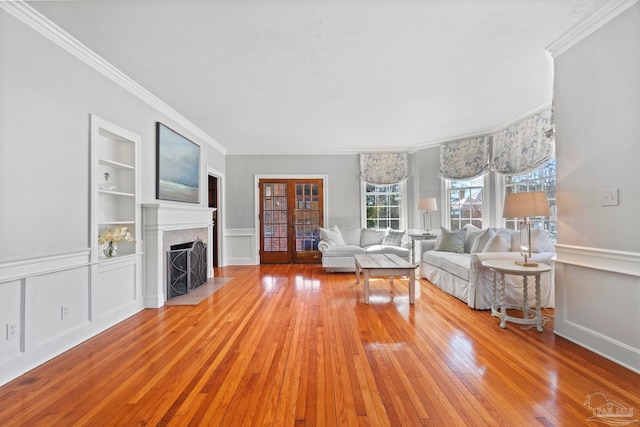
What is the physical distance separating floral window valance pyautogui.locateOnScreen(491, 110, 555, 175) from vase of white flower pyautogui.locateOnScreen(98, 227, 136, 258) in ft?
17.3

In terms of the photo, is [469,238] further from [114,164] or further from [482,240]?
[114,164]

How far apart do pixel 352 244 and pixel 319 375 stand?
4278 millimetres

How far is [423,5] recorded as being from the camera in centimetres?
205

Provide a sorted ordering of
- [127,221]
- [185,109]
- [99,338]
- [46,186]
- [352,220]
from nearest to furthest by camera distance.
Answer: [46,186], [99,338], [127,221], [185,109], [352,220]

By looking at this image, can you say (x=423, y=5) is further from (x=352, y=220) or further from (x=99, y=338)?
(x=352, y=220)

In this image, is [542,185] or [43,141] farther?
[542,185]

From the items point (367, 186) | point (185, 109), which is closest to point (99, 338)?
point (185, 109)

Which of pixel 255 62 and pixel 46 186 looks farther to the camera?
pixel 255 62

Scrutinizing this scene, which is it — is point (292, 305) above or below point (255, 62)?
below

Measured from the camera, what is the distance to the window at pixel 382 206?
658 cm

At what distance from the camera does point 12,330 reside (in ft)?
6.50

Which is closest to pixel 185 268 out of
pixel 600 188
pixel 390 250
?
pixel 390 250

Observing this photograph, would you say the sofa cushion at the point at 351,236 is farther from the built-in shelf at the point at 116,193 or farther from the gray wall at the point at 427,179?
the built-in shelf at the point at 116,193

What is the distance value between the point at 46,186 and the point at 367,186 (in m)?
5.50
